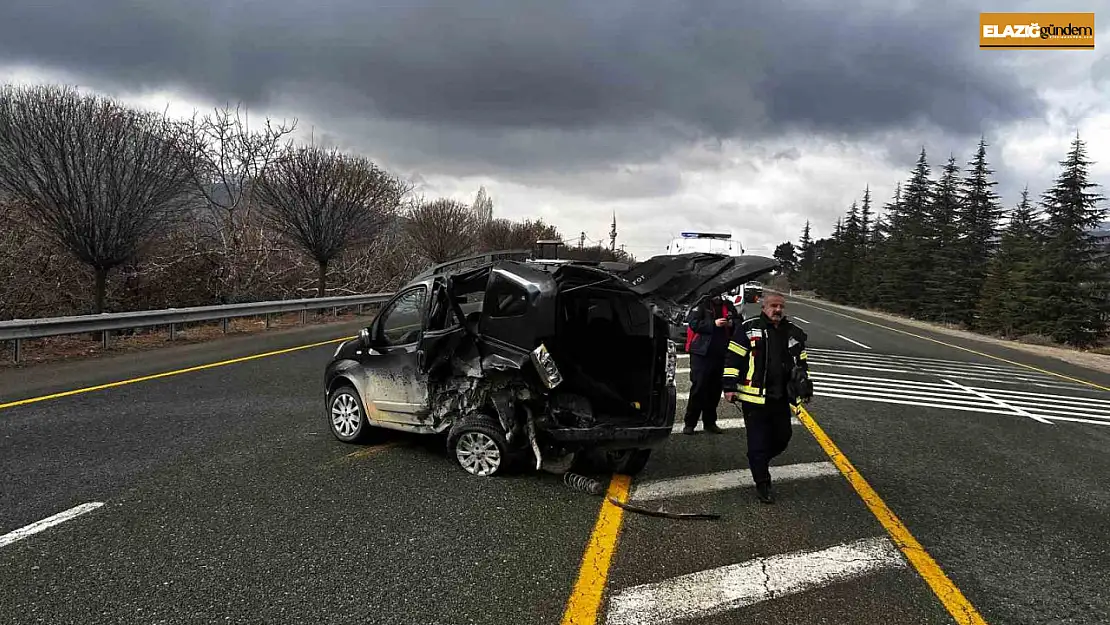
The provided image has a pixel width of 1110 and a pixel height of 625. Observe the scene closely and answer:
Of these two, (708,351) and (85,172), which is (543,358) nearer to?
(708,351)

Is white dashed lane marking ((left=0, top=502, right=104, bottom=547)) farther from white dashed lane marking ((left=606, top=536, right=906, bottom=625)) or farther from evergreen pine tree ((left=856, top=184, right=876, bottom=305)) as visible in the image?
evergreen pine tree ((left=856, top=184, right=876, bottom=305))

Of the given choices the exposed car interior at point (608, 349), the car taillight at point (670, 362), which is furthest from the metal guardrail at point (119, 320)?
the car taillight at point (670, 362)

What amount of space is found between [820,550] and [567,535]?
1.64 meters

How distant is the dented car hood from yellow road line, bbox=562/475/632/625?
60.3 inches

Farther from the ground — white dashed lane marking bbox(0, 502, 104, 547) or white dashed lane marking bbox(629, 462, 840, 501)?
white dashed lane marking bbox(629, 462, 840, 501)

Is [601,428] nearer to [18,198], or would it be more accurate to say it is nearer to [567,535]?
[567,535]

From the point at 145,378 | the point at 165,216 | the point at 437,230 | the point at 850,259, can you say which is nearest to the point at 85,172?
the point at 165,216

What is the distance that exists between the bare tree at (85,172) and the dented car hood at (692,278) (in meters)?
14.4

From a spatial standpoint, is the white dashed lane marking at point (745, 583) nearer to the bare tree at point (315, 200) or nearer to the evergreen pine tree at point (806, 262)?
the bare tree at point (315, 200)

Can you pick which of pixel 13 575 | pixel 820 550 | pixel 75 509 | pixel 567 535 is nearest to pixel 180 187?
pixel 75 509

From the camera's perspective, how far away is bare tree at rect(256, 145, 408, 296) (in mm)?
23141

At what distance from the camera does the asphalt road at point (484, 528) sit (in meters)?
3.26

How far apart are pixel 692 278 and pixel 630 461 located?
1.79 meters

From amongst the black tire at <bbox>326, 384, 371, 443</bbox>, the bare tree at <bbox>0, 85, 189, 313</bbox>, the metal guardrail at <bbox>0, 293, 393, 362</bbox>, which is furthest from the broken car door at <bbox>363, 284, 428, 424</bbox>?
the bare tree at <bbox>0, 85, 189, 313</bbox>
